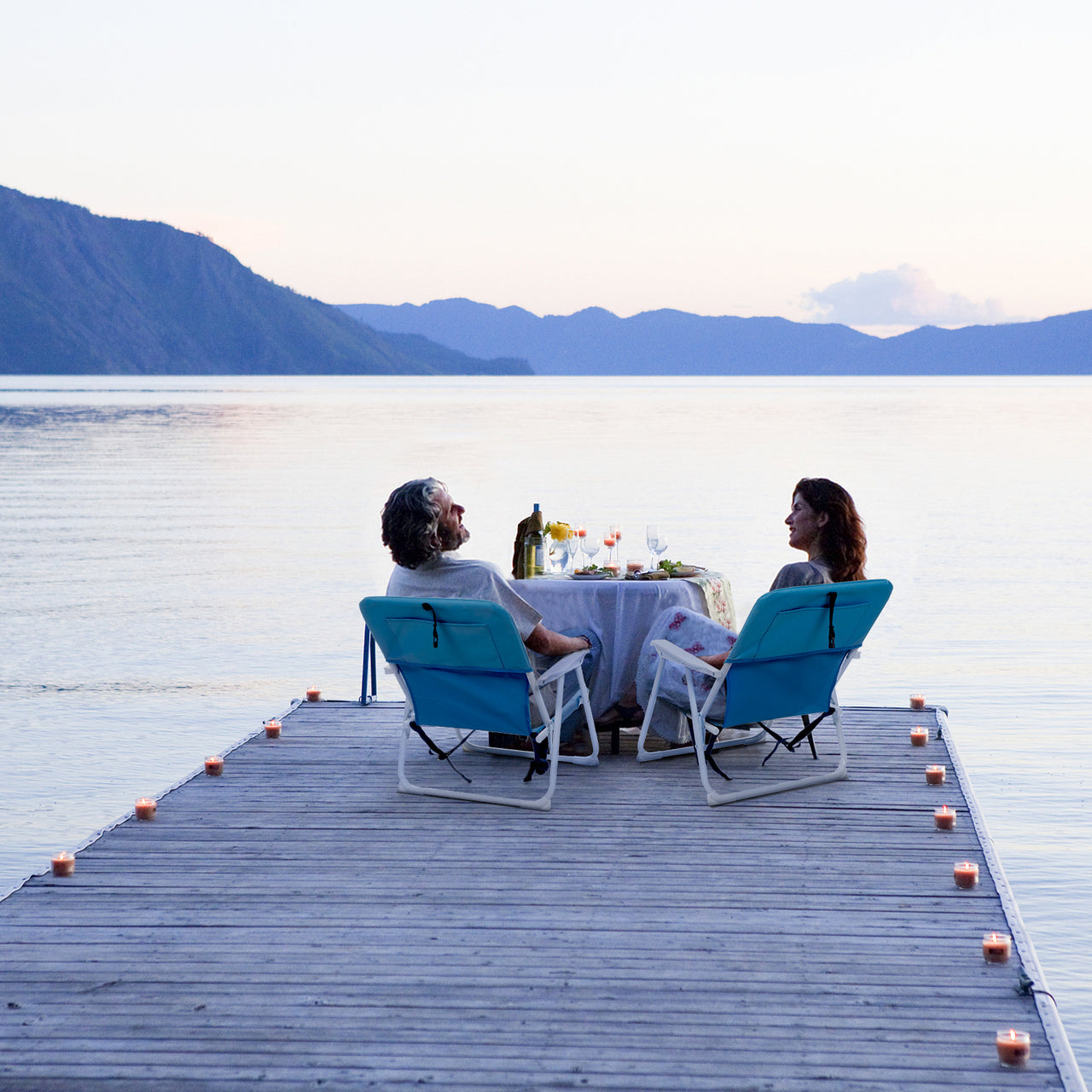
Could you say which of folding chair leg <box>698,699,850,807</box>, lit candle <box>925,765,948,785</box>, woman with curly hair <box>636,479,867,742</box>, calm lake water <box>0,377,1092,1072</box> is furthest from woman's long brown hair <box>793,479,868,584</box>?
calm lake water <box>0,377,1092,1072</box>

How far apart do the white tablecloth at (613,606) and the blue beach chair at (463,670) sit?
44cm

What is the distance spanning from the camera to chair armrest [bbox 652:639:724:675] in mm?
4336

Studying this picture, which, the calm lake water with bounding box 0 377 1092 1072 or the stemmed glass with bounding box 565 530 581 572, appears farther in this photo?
the calm lake water with bounding box 0 377 1092 1072

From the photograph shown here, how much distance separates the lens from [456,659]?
14.1ft

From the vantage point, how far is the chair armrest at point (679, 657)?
Result: 434 centimetres

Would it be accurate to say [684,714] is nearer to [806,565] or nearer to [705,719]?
[705,719]

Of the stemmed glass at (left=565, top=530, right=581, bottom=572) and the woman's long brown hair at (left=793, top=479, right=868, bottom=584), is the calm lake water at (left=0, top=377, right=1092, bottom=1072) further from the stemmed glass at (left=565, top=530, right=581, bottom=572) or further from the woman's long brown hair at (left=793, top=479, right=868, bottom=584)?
the stemmed glass at (left=565, top=530, right=581, bottom=572)

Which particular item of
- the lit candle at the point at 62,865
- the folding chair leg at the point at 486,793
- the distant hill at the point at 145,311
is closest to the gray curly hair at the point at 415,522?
the folding chair leg at the point at 486,793

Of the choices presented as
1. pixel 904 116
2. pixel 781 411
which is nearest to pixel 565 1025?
pixel 904 116

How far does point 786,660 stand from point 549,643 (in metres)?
0.82

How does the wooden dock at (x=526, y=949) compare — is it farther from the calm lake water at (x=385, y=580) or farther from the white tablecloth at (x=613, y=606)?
the calm lake water at (x=385, y=580)

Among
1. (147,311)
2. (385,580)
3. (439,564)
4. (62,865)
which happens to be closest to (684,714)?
(439,564)

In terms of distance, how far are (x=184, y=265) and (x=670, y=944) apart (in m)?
183

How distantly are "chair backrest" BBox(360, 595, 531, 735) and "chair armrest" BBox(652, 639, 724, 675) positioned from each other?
0.50 metres
